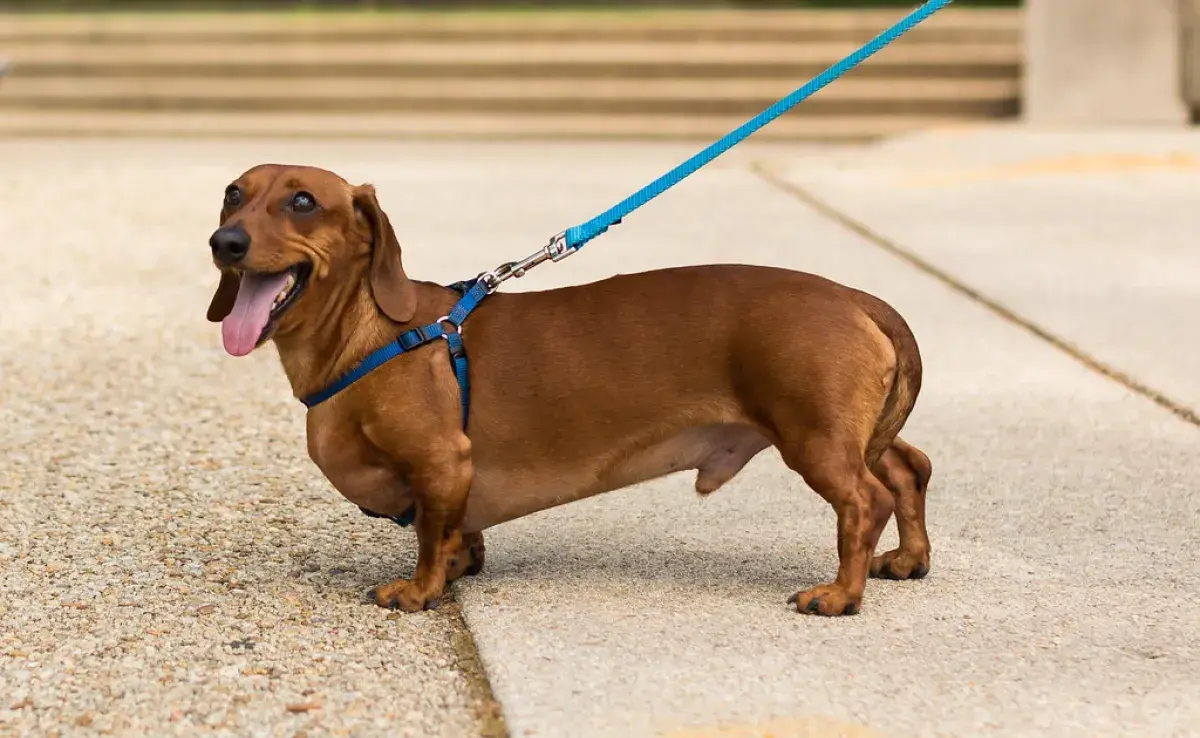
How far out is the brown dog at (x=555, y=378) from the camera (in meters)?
3.62

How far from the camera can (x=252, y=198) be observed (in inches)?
143

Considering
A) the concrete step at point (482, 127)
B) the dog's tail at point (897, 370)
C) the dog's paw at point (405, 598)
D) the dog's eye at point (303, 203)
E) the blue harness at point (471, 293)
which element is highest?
the dog's eye at point (303, 203)

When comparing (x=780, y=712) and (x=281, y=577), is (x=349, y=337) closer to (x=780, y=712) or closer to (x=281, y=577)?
(x=281, y=577)

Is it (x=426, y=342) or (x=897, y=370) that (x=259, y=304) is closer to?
(x=426, y=342)

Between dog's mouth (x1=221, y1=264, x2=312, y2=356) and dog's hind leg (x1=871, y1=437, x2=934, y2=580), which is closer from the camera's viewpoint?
dog's mouth (x1=221, y1=264, x2=312, y2=356)

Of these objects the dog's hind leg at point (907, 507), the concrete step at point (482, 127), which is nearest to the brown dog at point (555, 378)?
the dog's hind leg at point (907, 507)

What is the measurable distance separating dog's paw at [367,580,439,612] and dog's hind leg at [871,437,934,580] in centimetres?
102

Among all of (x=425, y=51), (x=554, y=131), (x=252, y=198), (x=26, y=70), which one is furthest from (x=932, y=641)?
(x=26, y=70)

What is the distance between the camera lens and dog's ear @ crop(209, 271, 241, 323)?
12.6ft

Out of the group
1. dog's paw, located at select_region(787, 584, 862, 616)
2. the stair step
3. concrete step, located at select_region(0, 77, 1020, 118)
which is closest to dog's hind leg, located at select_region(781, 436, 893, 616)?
dog's paw, located at select_region(787, 584, 862, 616)

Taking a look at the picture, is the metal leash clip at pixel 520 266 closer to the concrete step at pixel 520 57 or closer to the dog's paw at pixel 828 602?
the dog's paw at pixel 828 602

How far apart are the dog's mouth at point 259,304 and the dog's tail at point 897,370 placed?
1188 millimetres

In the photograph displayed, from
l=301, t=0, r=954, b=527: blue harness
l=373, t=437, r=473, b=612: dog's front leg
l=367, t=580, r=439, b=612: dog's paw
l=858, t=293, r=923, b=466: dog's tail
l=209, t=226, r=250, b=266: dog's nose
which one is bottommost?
l=367, t=580, r=439, b=612: dog's paw

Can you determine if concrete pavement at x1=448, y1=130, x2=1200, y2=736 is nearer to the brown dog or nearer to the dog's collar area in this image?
the brown dog
